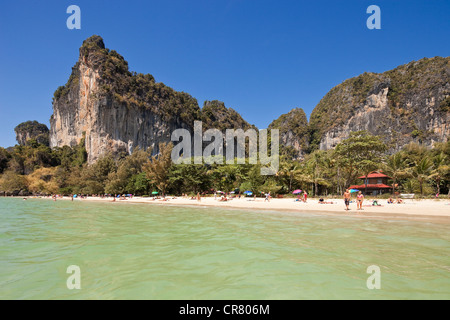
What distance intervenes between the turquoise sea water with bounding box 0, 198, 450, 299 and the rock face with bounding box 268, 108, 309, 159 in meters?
114

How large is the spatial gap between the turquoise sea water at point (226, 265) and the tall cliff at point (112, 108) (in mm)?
60302

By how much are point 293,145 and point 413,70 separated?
201 feet

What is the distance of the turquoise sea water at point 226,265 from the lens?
14.0 ft

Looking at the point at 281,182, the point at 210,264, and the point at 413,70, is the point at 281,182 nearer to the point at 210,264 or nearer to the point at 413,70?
the point at 210,264

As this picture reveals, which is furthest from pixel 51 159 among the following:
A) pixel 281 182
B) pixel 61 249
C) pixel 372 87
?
pixel 372 87

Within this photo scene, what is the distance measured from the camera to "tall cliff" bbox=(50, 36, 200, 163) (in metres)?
63.3

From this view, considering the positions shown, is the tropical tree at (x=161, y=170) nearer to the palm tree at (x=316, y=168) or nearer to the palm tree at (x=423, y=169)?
the palm tree at (x=316, y=168)

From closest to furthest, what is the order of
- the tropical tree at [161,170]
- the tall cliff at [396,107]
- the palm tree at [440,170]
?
the palm tree at [440,170] < the tropical tree at [161,170] < the tall cliff at [396,107]

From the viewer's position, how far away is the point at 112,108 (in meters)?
63.3

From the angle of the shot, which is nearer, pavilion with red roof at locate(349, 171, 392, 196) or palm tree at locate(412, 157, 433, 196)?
palm tree at locate(412, 157, 433, 196)

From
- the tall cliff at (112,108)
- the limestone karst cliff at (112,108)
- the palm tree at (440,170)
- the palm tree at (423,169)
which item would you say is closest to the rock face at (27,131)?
the limestone karst cliff at (112,108)

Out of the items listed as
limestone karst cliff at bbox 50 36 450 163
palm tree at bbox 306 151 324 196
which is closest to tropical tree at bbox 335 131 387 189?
palm tree at bbox 306 151 324 196

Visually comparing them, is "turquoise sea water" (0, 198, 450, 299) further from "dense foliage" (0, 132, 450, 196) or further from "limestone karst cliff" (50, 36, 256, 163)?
"limestone karst cliff" (50, 36, 256, 163)
